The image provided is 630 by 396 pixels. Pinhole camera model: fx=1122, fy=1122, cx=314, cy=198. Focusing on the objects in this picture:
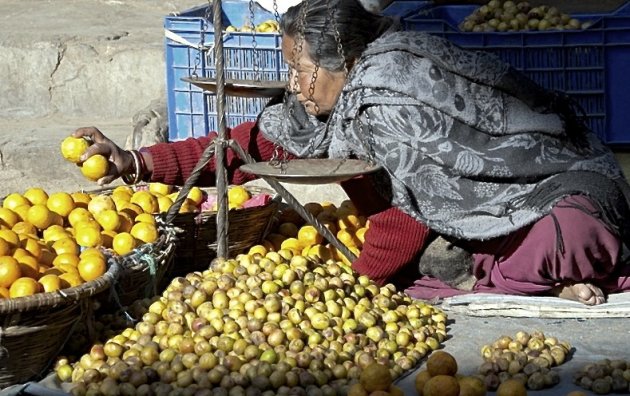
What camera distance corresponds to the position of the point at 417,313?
3.51 metres

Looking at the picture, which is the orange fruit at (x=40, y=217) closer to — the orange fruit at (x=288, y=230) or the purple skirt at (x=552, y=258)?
the orange fruit at (x=288, y=230)

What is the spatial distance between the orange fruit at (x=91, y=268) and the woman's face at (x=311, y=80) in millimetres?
903

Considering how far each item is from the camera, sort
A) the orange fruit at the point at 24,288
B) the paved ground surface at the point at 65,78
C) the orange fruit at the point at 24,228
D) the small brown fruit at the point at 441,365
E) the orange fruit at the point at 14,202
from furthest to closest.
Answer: the paved ground surface at the point at 65,78, the orange fruit at the point at 14,202, the orange fruit at the point at 24,228, the orange fruit at the point at 24,288, the small brown fruit at the point at 441,365

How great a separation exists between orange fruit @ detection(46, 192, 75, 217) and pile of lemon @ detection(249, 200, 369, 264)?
2.13 ft

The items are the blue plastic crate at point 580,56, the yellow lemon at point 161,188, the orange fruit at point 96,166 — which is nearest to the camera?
the orange fruit at point 96,166

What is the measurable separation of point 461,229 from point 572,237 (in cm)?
35

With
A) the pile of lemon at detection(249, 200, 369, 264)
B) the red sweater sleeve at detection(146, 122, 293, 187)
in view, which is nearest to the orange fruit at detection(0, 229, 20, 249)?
the red sweater sleeve at detection(146, 122, 293, 187)

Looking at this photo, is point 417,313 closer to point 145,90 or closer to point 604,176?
point 604,176

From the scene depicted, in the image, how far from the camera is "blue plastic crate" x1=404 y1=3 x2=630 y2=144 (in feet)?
16.7

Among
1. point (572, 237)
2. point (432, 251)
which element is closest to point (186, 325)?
point (432, 251)

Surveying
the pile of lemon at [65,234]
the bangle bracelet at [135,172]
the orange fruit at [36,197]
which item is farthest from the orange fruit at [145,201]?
the orange fruit at [36,197]

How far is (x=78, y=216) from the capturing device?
12.4ft

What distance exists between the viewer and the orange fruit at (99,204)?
3865 millimetres

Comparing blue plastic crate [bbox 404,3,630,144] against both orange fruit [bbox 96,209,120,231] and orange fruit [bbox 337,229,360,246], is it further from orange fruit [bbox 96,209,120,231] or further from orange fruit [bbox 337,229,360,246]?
orange fruit [bbox 96,209,120,231]
